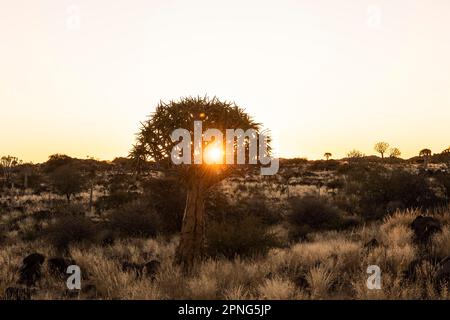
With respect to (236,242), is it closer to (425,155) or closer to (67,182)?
(67,182)

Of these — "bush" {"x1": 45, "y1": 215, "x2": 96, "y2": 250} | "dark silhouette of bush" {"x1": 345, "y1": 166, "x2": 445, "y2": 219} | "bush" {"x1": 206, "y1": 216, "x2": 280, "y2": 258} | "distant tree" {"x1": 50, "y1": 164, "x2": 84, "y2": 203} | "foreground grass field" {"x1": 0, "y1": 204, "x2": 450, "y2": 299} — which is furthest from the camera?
"distant tree" {"x1": 50, "y1": 164, "x2": 84, "y2": 203}

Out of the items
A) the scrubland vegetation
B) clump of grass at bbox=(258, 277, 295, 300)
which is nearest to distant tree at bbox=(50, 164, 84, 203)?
the scrubland vegetation

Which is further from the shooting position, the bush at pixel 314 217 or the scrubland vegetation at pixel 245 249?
the bush at pixel 314 217

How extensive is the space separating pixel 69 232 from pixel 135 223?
293cm

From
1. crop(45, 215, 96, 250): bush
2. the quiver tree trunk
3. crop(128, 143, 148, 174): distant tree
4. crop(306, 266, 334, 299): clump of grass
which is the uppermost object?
crop(128, 143, 148, 174): distant tree

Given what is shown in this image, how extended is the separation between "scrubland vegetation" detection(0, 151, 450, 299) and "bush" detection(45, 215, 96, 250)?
40mm

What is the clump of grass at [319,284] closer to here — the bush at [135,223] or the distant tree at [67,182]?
the bush at [135,223]

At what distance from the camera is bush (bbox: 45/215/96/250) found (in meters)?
17.3

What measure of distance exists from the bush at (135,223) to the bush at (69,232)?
4.94 ft

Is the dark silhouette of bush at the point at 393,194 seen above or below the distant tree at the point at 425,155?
below

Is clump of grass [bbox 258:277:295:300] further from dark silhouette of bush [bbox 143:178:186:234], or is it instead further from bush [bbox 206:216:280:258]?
dark silhouette of bush [bbox 143:178:186:234]

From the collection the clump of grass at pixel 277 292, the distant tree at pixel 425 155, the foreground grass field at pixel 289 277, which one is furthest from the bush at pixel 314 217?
the distant tree at pixel 425 155

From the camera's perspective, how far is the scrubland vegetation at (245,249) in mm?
8203
